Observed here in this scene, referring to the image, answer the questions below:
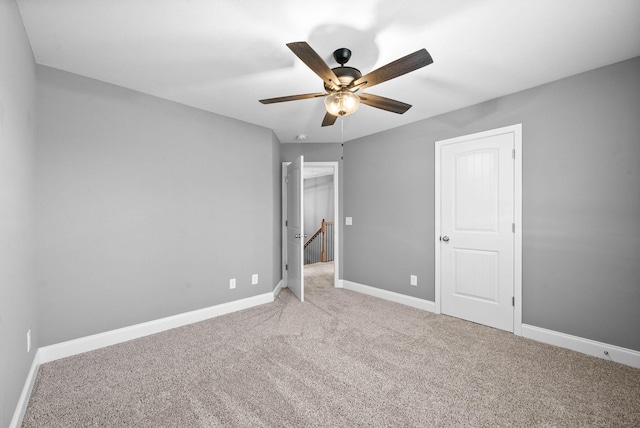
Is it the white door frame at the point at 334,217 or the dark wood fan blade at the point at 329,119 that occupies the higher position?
the dark wood fan blade at the point at 329,119

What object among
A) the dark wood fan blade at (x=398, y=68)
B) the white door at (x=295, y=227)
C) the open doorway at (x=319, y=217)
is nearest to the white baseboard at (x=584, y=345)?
the white door at (x=295, y=227)

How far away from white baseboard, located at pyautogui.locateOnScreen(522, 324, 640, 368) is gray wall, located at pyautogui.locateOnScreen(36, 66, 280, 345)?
10.3 ft

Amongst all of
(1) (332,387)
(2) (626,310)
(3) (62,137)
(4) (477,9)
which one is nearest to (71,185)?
(3) (62,137)

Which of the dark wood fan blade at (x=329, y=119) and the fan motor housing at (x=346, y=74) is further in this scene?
the dark wood fan blade at (x=329, y=119)

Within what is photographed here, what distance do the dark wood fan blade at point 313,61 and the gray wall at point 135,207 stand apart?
2012 mm

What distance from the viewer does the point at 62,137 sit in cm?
239

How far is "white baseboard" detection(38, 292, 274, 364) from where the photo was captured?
7.64 ft

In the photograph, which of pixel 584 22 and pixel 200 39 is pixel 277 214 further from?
pixel 584 22

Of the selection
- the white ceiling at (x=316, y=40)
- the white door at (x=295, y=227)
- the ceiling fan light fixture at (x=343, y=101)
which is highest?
the white ceiling at (x=316, y=40)

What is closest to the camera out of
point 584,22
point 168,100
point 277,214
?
point 584,22

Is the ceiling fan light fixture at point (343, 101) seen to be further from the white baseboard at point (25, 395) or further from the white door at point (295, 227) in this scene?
the white baseboard at point (25, 395)

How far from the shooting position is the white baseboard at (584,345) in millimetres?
2244

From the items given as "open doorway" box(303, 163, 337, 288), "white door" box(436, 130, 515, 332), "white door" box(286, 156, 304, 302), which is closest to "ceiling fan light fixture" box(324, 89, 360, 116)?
"white door" box(286, 156, 304, 302)

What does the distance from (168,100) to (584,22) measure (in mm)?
3573
